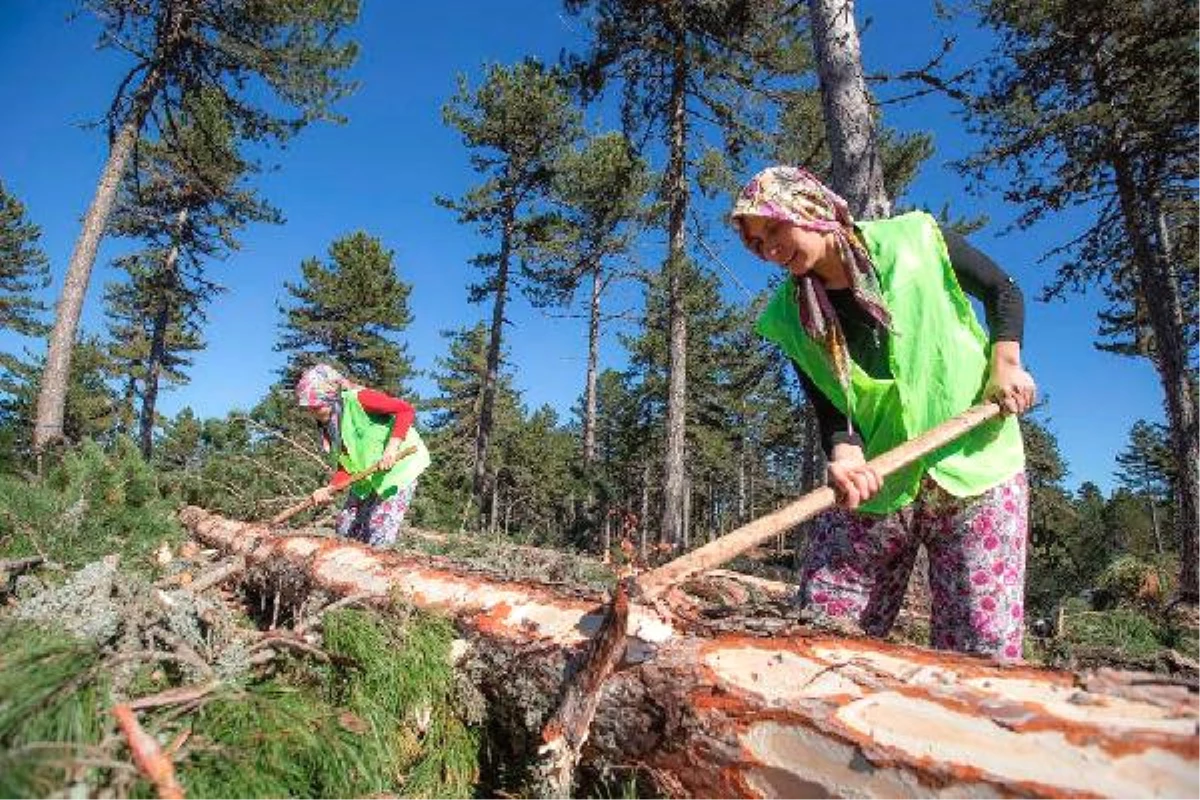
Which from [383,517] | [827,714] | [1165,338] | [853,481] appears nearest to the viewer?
[827,714]

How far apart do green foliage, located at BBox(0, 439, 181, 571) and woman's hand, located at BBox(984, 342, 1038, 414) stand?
3.64m

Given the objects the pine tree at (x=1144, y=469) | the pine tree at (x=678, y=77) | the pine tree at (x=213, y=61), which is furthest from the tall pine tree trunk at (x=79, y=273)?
the pine tree at (x=1144, y=469)

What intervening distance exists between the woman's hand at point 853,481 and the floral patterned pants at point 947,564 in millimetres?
241

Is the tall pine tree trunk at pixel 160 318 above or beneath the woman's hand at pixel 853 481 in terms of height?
above

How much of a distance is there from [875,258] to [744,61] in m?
9.45

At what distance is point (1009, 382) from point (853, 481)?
1.78 feet

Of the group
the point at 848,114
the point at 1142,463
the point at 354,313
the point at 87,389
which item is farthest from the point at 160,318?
the point at 1142,463

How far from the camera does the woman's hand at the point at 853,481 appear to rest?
6.01ft

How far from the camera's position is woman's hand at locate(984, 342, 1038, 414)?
1913mm

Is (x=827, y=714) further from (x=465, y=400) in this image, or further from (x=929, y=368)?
(x=465, y=400)

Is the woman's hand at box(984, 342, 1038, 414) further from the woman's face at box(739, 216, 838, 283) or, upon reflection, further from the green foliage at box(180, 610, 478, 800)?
the green foliage at box(180, 610, 478, 800)

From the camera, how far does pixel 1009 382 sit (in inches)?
75.8

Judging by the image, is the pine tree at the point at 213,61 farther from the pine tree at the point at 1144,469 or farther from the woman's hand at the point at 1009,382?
the pine tree at the point at 1144,469

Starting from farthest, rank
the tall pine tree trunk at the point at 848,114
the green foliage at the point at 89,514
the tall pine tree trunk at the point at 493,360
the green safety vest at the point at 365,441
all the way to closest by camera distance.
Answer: the tall pine tree trunk at the point at 493,360, the green safety vest at the point at 365,441, the tall pine tree trunk at the point at 848,114, the green foliage at the point at 89,514
